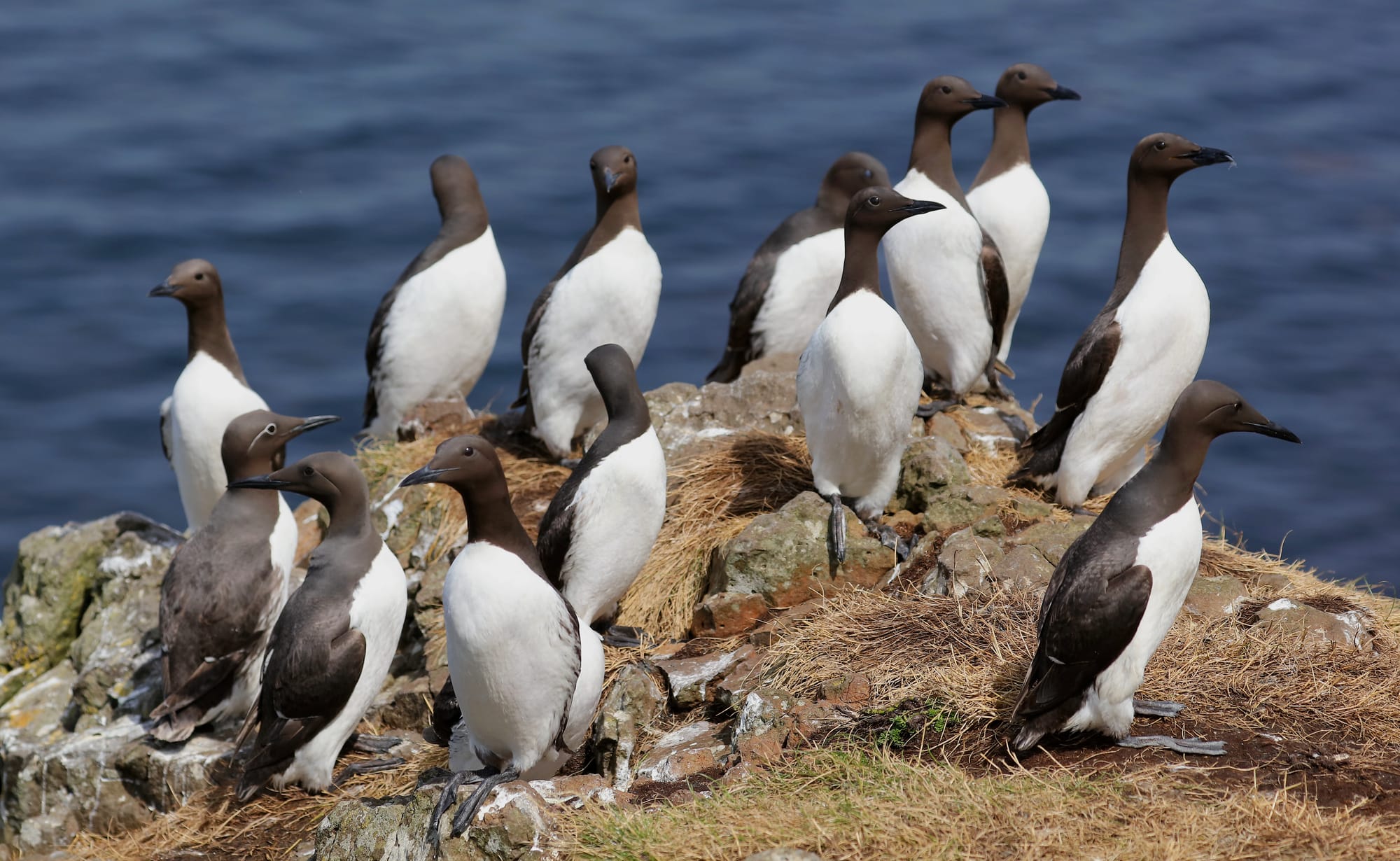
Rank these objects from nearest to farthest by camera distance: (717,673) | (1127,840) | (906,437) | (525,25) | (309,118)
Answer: (1127,840)
(717,673)
(906,437)
(309,118)
(525,25)

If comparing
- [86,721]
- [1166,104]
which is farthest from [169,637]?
[1166,104]

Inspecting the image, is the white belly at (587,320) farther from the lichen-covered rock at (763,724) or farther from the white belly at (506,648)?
the lichen-covered rock at (763,724)

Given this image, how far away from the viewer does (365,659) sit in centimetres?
665

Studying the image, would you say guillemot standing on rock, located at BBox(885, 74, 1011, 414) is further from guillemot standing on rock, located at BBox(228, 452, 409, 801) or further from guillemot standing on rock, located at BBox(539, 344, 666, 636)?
guillemot standing on rock, located at BBox(228, 452, 409, 801)

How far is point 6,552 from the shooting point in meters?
15.4

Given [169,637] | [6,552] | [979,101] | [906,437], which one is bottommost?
[6,552]

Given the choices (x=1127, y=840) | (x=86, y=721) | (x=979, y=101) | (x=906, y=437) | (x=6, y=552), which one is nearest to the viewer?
(x=1127, y=840)

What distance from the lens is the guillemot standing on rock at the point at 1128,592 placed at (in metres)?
5.16

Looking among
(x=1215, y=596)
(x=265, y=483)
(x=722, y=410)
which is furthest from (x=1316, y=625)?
(x=265, y=483)

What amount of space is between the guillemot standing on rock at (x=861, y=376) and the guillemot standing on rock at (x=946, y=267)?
4.39 ft

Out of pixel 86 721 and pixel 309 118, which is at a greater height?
pixel 309 118

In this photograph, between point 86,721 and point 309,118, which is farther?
point 309,118

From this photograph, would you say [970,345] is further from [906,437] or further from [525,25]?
[525,25]

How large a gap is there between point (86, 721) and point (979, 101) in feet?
20.0
